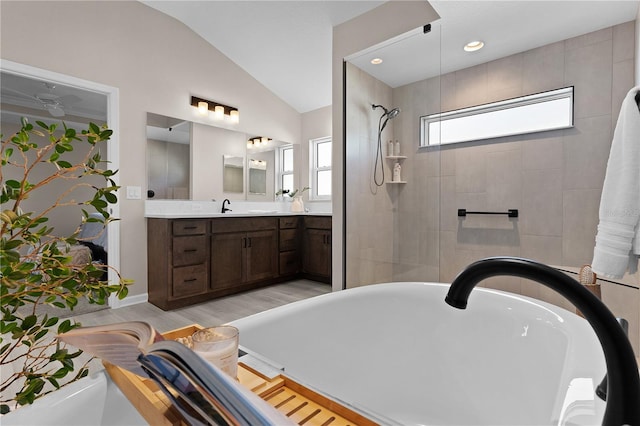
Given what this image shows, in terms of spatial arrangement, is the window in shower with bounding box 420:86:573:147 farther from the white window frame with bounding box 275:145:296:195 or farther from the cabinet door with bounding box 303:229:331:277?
the white window frame with bounding box 275:145:296:195

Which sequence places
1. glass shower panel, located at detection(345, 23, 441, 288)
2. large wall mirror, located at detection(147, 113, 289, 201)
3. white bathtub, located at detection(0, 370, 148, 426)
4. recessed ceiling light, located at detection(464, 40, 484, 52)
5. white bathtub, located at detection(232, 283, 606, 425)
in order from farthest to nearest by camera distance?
large wall mirror, located at detection(147, 113, 289, 201) < glass shower panel, located at detection(345, 23, 441, 288) < recessed ceiling light, located at detection(464, 40, 484, 52) < white bathtub, located at detection(232, 283, 606, 425) < white bathtub, located at detection(0, 370, 148, 426)

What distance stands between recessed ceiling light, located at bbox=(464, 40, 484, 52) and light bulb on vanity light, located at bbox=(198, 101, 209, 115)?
8.89 feet

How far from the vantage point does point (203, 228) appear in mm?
3068

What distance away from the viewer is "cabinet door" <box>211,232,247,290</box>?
10.4 feet

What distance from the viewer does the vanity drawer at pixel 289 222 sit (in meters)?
3.83

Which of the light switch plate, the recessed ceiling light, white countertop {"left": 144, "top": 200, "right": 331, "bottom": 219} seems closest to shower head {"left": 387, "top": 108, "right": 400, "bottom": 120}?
the recessed ceiling light

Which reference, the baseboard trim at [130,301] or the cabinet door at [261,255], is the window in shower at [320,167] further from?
the baseboard trim at [130,301]

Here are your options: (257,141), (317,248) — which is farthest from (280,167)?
(317,248)

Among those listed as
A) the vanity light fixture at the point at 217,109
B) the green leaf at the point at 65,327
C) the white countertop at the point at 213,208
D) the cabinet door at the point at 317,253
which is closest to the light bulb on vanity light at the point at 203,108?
the vanity light fixture at the point at 217,109

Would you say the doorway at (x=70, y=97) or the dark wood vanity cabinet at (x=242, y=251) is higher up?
the doorway at (x=70, y=97)

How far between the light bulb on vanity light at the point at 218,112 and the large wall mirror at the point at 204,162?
0.45 feet

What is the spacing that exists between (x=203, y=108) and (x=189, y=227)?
4.87 feet

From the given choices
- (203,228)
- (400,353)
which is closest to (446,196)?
(400,353)

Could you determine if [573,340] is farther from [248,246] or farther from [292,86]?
[292,86]
